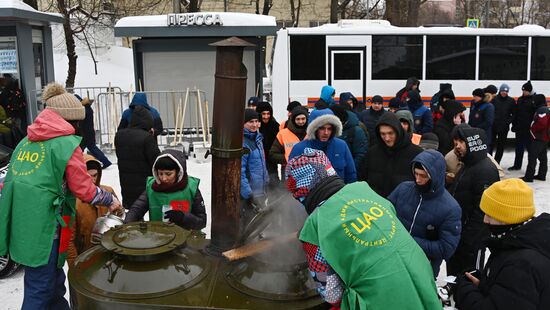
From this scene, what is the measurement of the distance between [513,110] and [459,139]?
7.28 metres

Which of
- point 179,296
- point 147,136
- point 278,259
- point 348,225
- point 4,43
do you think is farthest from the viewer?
point 4,43

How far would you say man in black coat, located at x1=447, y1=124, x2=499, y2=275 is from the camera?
420 cm

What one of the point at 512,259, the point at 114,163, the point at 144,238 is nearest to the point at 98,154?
the point at 114,163

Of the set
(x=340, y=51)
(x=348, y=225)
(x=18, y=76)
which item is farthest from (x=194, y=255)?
(x=18, y=76)

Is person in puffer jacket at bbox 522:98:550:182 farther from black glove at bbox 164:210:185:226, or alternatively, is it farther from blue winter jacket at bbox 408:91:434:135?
black glove at bbox 164:210:185:226

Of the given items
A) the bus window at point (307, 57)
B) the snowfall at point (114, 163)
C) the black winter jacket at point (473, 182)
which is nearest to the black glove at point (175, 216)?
the snowfall at point (114, 163)

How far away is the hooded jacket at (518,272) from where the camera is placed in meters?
2.23

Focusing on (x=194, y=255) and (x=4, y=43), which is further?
(x=4, y=43)

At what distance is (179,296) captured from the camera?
265 centimetres

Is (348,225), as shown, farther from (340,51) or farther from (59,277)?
(340,51)

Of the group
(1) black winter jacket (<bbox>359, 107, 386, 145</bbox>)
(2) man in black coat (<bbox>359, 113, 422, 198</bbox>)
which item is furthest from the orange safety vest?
(1) black winter jacket (<bbox>359, 107, 386, 145</bbox>)

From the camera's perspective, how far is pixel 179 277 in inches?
110

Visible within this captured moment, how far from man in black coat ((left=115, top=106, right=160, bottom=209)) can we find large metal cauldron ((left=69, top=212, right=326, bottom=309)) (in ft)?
7.52

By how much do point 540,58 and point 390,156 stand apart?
1083 cm
